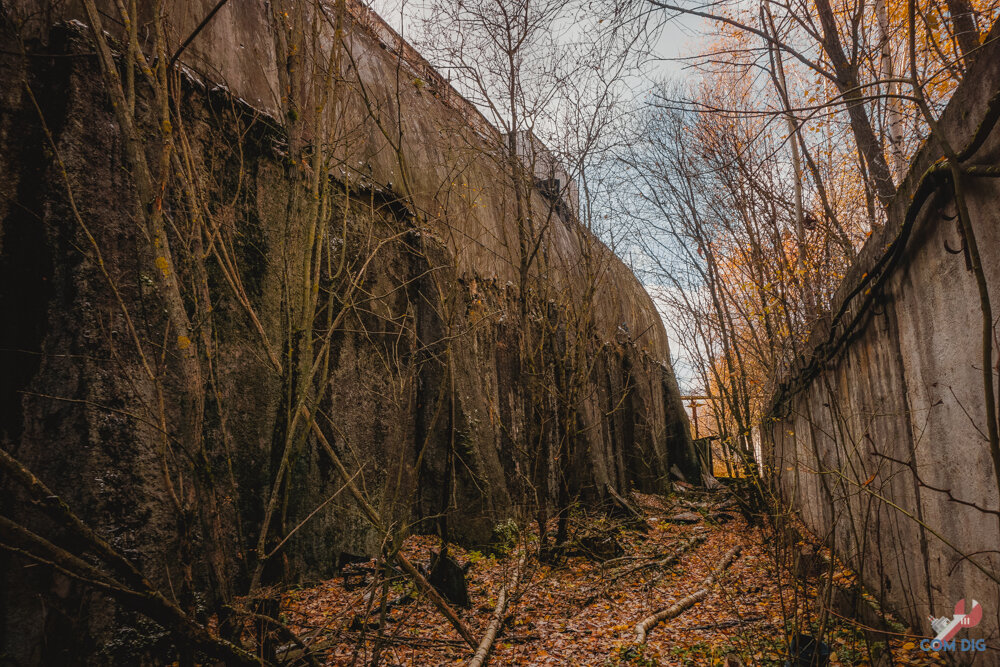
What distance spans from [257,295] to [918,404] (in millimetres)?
5729

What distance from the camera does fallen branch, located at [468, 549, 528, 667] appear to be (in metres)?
4.14

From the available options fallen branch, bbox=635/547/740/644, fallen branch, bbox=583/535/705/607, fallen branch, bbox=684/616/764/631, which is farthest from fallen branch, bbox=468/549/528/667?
fallen branch, bbox=684/616/764/631

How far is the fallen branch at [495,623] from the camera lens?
13.6 ft

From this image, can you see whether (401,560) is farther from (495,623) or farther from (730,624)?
(730,624)

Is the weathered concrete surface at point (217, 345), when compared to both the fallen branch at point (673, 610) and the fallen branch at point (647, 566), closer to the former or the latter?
the fallen branch at point (647, 566)

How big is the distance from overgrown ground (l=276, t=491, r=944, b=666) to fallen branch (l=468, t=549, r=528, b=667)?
0.12 metres

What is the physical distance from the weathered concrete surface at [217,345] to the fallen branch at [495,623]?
1026 mm

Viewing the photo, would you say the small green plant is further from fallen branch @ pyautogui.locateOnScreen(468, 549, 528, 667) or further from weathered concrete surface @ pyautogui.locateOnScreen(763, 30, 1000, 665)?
weathered concrete surface @ pyautogui.locateOnScreen(763, 30, 1000, 665)

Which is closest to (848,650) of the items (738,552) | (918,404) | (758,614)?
(758,614)

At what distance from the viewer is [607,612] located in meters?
5.63

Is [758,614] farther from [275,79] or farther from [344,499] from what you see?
[275,79]

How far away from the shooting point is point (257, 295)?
221 inches

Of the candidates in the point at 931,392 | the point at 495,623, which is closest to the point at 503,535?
Answer: the point at 495,623

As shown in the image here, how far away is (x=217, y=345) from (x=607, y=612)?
4.68 meters
